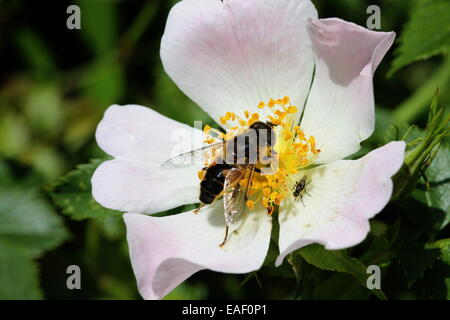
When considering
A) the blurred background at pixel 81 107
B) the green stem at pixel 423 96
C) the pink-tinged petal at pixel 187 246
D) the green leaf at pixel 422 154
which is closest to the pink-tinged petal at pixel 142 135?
the pink-tinged petal at pixel 187 246

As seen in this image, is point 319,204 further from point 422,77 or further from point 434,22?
point 422,77

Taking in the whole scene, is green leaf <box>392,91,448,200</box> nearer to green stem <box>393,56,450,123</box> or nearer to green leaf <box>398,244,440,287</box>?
green leaf <box>398,244,440,287</box>

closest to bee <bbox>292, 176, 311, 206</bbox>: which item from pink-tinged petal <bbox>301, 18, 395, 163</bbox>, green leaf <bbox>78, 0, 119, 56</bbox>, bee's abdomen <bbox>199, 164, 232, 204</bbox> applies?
pink-tinged petal <bbox>301, 18, 395, 163</bbox>

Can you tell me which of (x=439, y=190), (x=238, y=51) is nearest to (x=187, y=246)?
(x=238, y=51)

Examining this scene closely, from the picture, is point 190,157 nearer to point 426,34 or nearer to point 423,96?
point 426,34

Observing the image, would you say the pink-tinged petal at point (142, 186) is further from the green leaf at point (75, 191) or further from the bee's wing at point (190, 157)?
the green leaf at point (75, 191)
